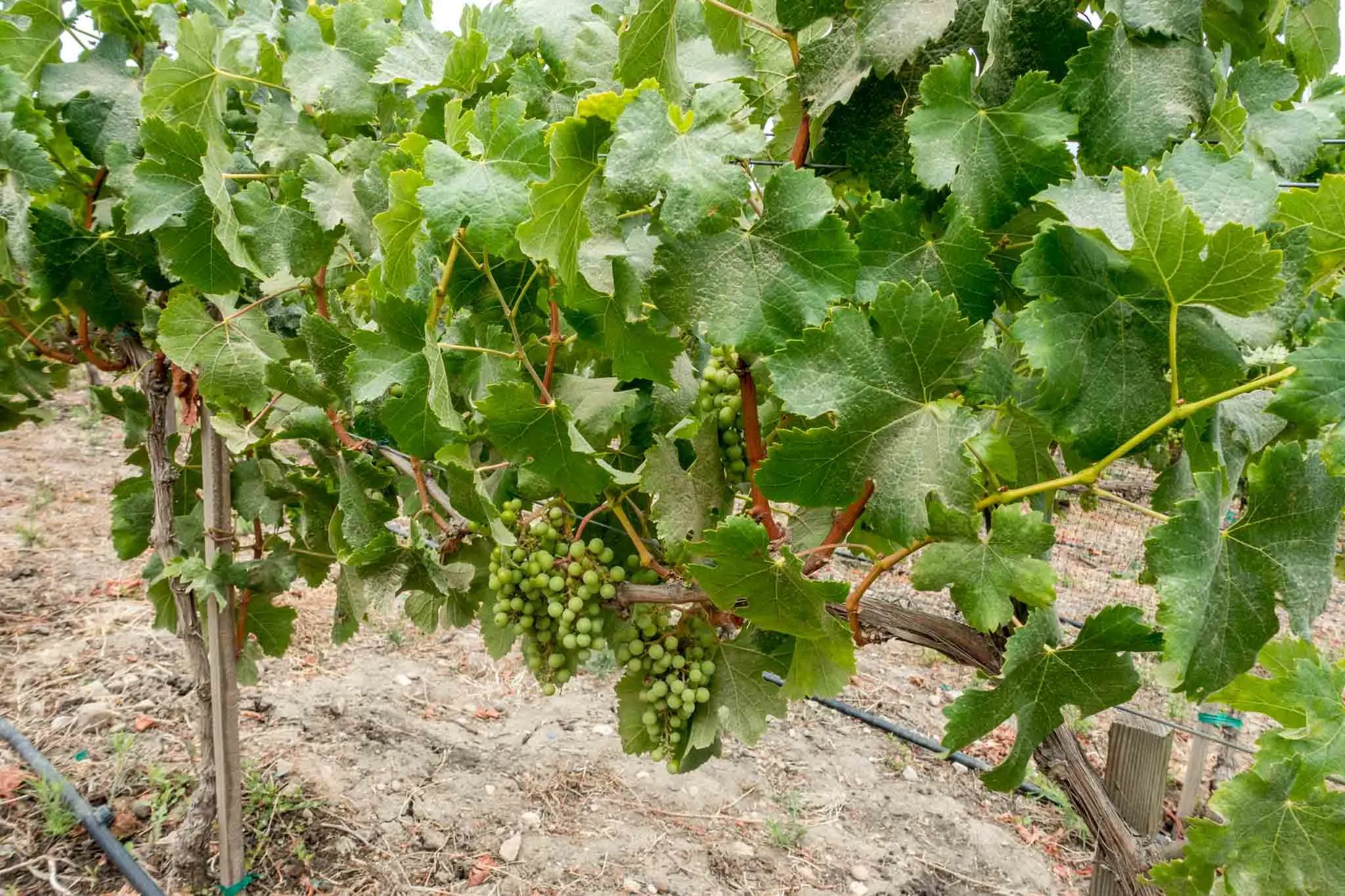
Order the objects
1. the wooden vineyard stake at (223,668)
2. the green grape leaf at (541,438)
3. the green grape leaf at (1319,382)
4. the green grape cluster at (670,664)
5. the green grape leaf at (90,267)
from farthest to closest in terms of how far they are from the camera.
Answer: the wooden vineyard stake at (223,668)
the green grape leaf at (90,267)
the green grape cluster at (670,664)
the green grape leaf at (541,438)
the green grape leaf at (1319,382)

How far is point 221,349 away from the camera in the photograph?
1.54 meters

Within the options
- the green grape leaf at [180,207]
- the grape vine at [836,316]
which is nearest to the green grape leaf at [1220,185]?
the grape vine at [836,316]

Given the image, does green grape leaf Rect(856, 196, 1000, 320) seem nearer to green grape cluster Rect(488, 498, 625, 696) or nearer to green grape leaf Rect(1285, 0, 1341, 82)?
green grape leaf Rect(1285, 0, 1341, 82)

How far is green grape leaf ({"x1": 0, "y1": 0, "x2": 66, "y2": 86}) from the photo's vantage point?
1608 millimetres

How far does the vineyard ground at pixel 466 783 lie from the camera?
2600 millimetres

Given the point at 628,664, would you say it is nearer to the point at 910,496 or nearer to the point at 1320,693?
the point at 910,496

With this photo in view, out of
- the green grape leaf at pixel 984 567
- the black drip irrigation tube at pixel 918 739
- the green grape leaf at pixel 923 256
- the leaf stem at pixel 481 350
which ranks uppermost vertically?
the green grape leaf at pixel 923 256

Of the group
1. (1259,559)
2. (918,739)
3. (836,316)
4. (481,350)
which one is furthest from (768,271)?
(918,739)

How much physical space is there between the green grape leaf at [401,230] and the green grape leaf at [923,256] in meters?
0.47

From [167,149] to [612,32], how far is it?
2.59ft

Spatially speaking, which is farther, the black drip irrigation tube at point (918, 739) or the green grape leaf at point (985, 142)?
the black drip irrigation tube at point (918, 739)

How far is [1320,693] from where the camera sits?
84cm

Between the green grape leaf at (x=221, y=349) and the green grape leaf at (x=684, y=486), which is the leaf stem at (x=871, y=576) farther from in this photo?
the green grape leaf at (x=221, y=349)

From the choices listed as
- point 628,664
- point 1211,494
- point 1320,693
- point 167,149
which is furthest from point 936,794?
point 167,149
